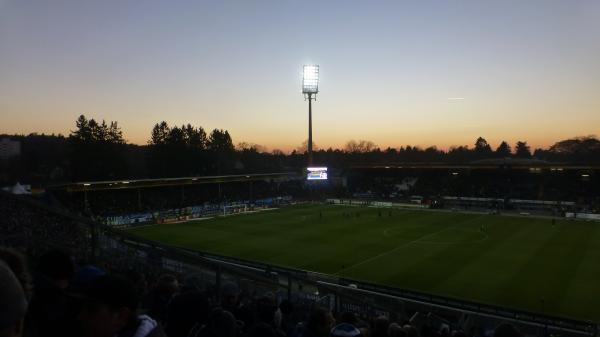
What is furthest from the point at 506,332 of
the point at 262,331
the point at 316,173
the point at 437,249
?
the point at 316,173

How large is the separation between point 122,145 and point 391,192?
49.7 metres

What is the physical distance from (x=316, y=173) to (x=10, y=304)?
78702 millimetres

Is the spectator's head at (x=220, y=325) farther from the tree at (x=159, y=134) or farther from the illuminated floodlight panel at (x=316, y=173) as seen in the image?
the tree at (x=159, y=134)

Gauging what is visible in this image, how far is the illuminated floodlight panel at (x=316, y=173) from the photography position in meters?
80.2

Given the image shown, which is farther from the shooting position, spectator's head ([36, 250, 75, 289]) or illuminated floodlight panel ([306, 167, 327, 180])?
illuminated floodlight panel ([306, 167, 327, 180])

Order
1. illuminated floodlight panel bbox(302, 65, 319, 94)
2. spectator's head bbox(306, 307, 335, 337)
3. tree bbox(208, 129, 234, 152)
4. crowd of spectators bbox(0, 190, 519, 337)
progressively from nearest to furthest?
1. crowd of spectators bbox(0, 190, 519, 337)
2. spectator's head bbox(306, 307, 335, 337)
3. illuminated floodlight panel bbox(302, 65, 319, 94)
4. tree bbox(208, 129, 234, 152)

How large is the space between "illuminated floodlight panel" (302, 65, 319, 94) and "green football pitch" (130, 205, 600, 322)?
99.4ft

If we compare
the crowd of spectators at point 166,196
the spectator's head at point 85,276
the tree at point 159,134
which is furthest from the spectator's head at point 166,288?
the tree at point 159,134

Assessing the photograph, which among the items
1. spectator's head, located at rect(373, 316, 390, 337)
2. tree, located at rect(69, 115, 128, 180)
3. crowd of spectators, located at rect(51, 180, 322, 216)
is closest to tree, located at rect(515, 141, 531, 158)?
crowd of spectators, located at rect(51, 180, 322, 216)

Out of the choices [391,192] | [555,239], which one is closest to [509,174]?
[391,192]

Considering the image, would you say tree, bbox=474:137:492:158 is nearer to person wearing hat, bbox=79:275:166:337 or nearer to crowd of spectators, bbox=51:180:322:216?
crowd of spectators, bbox=51:180:322:216

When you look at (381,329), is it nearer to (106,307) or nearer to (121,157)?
(106,307)

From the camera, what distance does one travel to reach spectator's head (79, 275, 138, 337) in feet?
9.64

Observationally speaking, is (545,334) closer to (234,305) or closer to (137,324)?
(234,305)
